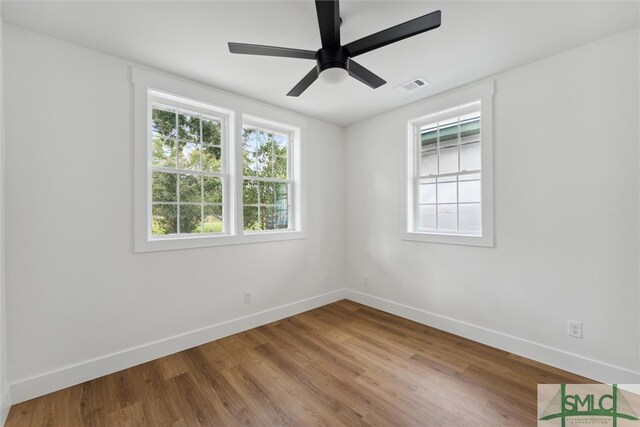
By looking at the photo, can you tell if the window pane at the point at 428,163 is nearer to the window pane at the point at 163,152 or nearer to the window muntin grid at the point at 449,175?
the window muntin grid at the point at 449,175

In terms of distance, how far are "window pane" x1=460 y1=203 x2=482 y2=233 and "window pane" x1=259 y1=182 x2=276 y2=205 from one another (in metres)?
2.20

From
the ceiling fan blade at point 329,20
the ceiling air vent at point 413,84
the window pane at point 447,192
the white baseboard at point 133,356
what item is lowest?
the white baseboard at point 133,356

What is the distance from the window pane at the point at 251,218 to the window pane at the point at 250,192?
0.07 meters

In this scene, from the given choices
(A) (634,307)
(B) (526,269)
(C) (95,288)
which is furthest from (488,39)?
(C) (95,288)

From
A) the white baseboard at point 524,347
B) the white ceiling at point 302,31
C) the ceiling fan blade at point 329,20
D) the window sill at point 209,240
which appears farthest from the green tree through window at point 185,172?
the white baseboard at point 524,347

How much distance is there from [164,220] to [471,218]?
3099 mm

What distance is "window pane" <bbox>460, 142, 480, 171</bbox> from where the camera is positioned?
2.84 m

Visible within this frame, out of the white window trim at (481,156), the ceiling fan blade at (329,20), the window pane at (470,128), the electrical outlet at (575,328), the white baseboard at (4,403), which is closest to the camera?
the ceiling fan blade at (329,20)

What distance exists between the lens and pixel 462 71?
8.29 ft

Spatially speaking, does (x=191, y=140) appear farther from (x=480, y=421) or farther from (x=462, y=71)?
(x=480, y=421)

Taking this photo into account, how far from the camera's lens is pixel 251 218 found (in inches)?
127

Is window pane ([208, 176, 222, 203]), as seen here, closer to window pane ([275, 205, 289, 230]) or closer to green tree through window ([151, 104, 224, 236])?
green tree through window ([151, 104, 224, 236])

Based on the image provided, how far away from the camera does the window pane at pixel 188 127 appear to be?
2.74 metres

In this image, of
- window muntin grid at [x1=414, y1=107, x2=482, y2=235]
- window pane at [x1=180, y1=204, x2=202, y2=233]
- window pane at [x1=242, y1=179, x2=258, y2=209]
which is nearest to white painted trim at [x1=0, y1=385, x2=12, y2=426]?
window pane at [x1=180, y1=204, x2=202, y2=233]
